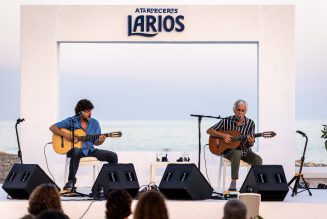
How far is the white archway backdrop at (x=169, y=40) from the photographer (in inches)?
451

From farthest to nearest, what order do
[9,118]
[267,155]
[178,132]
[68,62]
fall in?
[178,132] → [9,118] → [68,62] → [267,155]

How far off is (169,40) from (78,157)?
222cm

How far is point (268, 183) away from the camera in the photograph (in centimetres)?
919

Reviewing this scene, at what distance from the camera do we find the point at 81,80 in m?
18.1

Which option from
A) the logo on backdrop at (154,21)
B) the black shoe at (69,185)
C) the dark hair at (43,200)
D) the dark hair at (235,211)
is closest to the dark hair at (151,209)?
the dark hair at (235,211)

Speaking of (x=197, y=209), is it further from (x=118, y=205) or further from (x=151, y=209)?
(x=151, y=209)

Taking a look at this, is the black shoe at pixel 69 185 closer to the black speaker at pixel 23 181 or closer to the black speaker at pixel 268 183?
the black speaker at pixel 23 181

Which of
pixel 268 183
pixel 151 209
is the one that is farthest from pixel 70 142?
pixel 151 209

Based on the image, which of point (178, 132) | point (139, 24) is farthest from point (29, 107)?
point (178, 132)

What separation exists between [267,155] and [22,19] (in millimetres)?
3583

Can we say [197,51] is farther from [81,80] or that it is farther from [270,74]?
[270,74]

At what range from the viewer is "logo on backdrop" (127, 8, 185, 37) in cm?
1155

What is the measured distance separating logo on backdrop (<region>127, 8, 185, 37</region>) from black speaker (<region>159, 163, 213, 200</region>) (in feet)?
8.85

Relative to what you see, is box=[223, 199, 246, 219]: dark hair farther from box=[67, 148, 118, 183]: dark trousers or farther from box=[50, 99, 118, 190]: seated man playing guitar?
box=[50, 99, 118, 190]: seated man playing guitar
